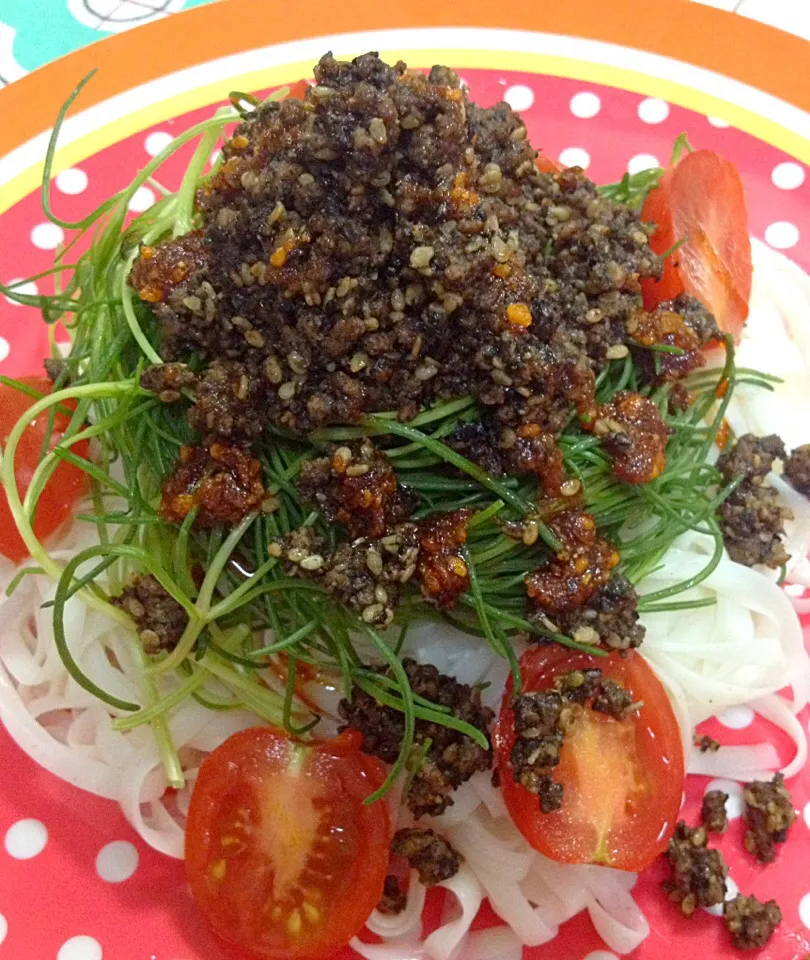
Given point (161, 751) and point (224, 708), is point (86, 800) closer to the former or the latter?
point (161, 751)

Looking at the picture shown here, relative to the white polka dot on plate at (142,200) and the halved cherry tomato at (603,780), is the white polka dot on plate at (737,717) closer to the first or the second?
the halved cherry tomato at (603,780)

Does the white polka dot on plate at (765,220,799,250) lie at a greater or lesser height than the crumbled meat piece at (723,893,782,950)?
greater

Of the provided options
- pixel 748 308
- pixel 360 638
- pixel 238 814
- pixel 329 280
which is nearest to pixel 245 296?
pixel 329 280

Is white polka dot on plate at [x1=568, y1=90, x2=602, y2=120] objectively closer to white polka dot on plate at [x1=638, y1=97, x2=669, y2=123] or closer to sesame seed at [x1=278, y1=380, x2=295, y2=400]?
white polka dot on plate at [x1=638, y1=97, x2=669, y2=123]

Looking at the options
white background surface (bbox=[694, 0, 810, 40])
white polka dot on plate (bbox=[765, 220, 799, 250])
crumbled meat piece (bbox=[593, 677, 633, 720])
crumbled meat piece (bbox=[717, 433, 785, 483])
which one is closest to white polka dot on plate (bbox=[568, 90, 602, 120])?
white polka dot on plate (bbox=[765, 220, 799, 250])

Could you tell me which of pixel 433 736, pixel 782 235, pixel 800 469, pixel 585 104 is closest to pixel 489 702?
pixel 433 736

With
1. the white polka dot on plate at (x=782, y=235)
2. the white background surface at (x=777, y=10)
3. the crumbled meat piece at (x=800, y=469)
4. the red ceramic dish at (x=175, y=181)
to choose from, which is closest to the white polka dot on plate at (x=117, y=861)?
the red ceramic dish at (x=175, y=181)

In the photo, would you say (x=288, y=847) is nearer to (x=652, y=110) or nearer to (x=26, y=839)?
(x=26, y=839)

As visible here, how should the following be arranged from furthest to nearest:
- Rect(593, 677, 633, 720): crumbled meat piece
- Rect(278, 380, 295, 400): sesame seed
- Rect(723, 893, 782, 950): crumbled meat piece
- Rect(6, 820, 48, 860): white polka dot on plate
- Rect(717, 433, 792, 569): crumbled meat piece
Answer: Rect(717, 433, 792, 569): crumbled meat piece, Rect(6, 820, 48, 860): white polka dot on plate, Rect(723, 893, 782, 950): crumbled meat piece, Rect(593, 677, 633, 720): crumbled meat piece, Rect(278, 380, 295, 400): sesame seed
